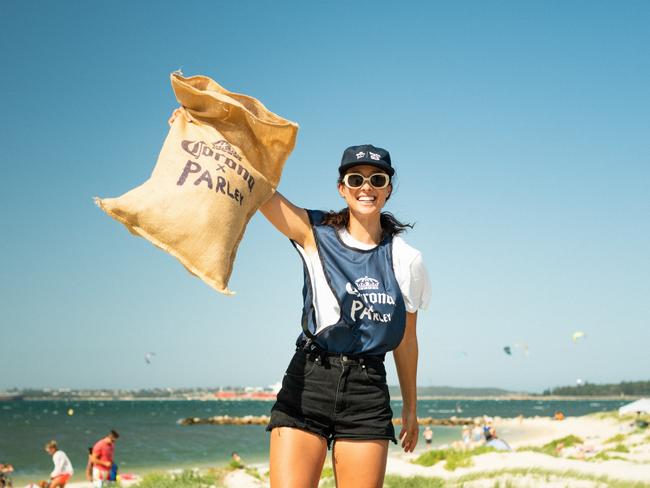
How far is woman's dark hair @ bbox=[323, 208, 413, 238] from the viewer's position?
316 cm

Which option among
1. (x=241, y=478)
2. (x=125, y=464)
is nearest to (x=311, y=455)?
(x=241, y=478)

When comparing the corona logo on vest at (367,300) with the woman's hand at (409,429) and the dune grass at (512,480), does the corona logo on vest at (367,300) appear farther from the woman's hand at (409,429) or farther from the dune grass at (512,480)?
the dune grass at (512,480)

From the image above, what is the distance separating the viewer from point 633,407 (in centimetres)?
3375

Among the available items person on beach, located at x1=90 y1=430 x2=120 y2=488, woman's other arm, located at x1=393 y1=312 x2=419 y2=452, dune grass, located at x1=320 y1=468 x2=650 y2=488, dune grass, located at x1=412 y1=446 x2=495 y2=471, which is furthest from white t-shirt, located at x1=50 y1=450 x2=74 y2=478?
woman's other arm, located at x1=393 y1=312 x2=419 y2=452

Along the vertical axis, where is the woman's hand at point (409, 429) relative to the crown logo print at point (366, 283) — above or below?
below

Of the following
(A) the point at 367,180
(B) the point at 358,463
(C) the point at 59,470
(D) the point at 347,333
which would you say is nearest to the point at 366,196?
(A) the point at 367,180

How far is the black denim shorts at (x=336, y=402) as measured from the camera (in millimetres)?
2812

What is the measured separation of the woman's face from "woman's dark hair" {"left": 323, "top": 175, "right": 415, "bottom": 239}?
0.06m

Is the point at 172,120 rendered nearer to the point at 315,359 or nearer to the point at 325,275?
the point at 325,275

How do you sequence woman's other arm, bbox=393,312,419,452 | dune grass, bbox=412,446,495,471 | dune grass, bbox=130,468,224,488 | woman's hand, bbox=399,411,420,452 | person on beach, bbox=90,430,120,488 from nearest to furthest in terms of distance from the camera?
woman's other arm, bbox=393,312,419,452
woman's hand, bbox=399,411,420,452
dune grass, bbox=130,468,224,488
dune grass, bbox=412,446,495,471
person on beach, bbox=90,430,120,488

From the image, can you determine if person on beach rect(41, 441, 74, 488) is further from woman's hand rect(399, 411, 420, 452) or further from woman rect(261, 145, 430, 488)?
woman rect(261, 145, 430, 488)

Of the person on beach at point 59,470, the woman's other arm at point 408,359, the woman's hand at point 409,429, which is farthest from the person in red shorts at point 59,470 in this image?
the woman's other arm at point 408,359

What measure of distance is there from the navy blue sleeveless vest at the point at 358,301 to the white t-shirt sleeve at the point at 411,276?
5 cm

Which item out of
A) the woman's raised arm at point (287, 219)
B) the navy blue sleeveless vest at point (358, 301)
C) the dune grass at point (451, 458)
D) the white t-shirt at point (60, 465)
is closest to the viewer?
the navy blue sleeveless vest at point (358, 301)
